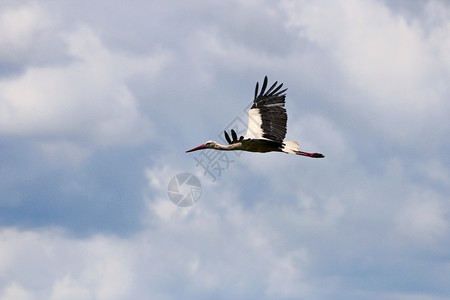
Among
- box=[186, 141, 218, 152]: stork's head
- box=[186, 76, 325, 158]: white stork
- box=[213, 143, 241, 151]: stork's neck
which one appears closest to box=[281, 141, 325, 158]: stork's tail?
box=[186, 76, 325, 158]: white stork

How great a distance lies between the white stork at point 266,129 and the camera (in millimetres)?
24797

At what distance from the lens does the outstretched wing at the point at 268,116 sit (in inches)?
989

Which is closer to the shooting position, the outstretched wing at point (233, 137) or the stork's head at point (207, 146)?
the outstretched wing at point (233, 137)

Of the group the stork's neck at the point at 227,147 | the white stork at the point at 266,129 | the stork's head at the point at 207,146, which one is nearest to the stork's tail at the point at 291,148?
the white stork at the point at 266,129

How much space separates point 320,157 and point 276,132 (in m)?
2.80

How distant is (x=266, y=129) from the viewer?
25375 mm

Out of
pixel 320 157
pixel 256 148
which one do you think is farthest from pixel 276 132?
pixel 320 157

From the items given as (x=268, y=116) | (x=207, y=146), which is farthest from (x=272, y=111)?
(x=207, y=146)

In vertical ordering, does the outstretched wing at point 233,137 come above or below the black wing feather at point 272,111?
below

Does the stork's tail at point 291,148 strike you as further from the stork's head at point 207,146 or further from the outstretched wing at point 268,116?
the stork's head at point 207,146

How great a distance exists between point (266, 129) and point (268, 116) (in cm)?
76

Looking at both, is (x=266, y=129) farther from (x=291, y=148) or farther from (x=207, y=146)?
(x=207, y=146)

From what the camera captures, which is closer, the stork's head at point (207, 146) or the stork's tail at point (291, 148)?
the stork's tail at point (291, 148)

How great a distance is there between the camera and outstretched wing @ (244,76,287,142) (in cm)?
2511
